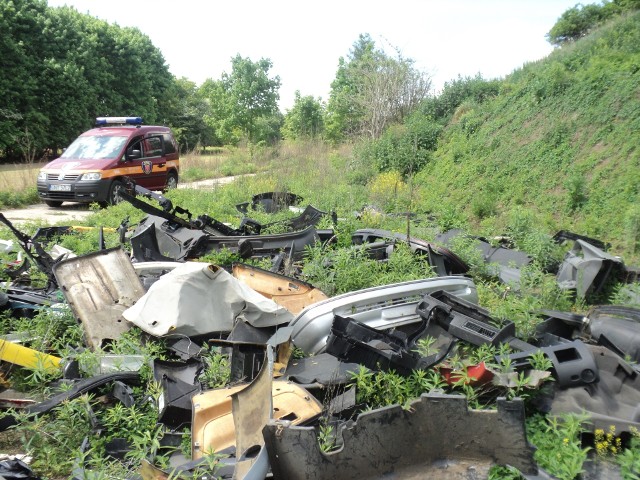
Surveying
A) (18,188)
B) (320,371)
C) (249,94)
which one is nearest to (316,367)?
(320,371)

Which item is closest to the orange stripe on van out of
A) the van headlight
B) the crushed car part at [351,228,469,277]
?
the van headlight

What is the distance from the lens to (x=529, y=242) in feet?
21.7

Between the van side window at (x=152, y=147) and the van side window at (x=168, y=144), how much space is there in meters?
0.28

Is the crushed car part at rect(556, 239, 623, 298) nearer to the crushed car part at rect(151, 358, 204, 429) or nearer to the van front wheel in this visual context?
the crushed car part at rect(151, 358, 204, 429)

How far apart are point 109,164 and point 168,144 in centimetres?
273

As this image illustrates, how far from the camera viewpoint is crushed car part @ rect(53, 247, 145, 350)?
4.41m

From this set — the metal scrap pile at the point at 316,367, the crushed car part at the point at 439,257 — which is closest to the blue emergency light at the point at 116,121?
the metal scrap pile at the point at 316,367

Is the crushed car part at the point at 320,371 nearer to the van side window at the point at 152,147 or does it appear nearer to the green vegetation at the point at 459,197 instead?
the green vegetation at the point at 459,197

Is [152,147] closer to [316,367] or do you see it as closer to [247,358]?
[247,358]

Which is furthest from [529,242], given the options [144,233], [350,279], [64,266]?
[64,266]

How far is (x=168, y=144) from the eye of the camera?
14.8 m

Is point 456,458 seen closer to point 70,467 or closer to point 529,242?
point 70,467

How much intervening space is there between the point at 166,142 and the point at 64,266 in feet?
34.6

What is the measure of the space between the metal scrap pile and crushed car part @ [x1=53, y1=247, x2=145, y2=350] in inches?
0.6
